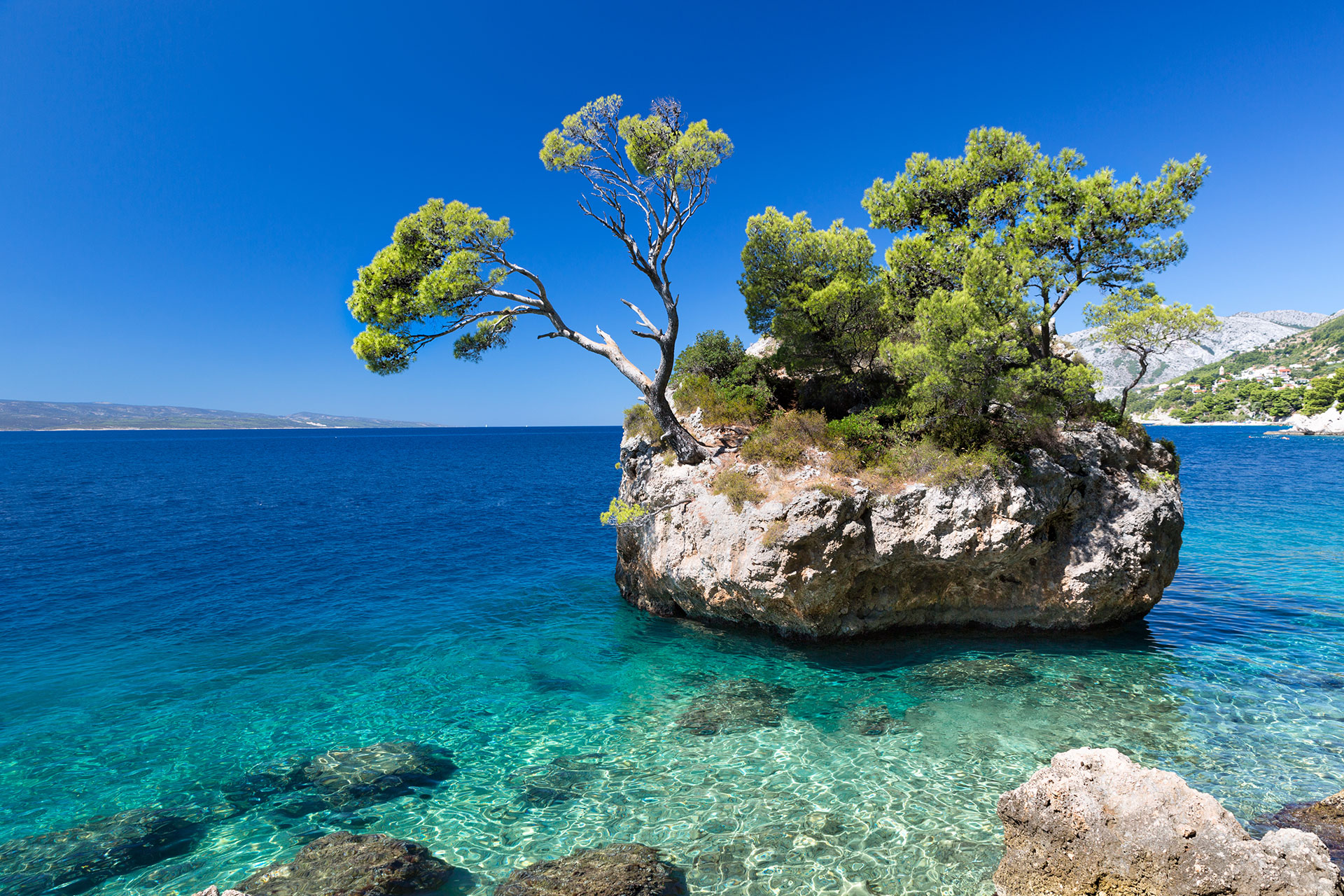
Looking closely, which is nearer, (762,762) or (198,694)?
(762,762)

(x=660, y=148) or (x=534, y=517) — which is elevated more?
(x=660, y=148)

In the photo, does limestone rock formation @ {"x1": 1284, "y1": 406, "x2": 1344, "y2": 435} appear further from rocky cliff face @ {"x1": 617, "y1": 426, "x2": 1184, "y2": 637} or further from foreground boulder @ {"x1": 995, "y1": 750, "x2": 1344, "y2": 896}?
foreground boulder @ {"x1": 995, "y1": 750, "x2": 1344, "y2": 896}

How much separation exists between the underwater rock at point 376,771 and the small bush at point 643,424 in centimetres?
1302

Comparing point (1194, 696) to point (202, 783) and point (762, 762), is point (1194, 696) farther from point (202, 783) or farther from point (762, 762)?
point (202, 783)

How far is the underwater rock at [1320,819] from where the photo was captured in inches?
363

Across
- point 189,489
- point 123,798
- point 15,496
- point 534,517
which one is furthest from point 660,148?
point 15,496

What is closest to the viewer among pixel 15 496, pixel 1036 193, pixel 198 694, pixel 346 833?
pixel 346 833

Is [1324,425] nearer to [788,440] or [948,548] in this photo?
[948,548]

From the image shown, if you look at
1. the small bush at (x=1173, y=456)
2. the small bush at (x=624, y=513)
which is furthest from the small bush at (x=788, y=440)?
the small bush at (x=1173, y=456)

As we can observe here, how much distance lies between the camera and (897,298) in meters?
22.2

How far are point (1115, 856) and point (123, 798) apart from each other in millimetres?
17417

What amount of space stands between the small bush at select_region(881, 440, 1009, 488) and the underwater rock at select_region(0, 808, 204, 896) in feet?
61.8

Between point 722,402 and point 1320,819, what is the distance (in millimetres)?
18269

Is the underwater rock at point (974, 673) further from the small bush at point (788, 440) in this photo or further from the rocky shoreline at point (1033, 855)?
the small bush at point (788, 440)
